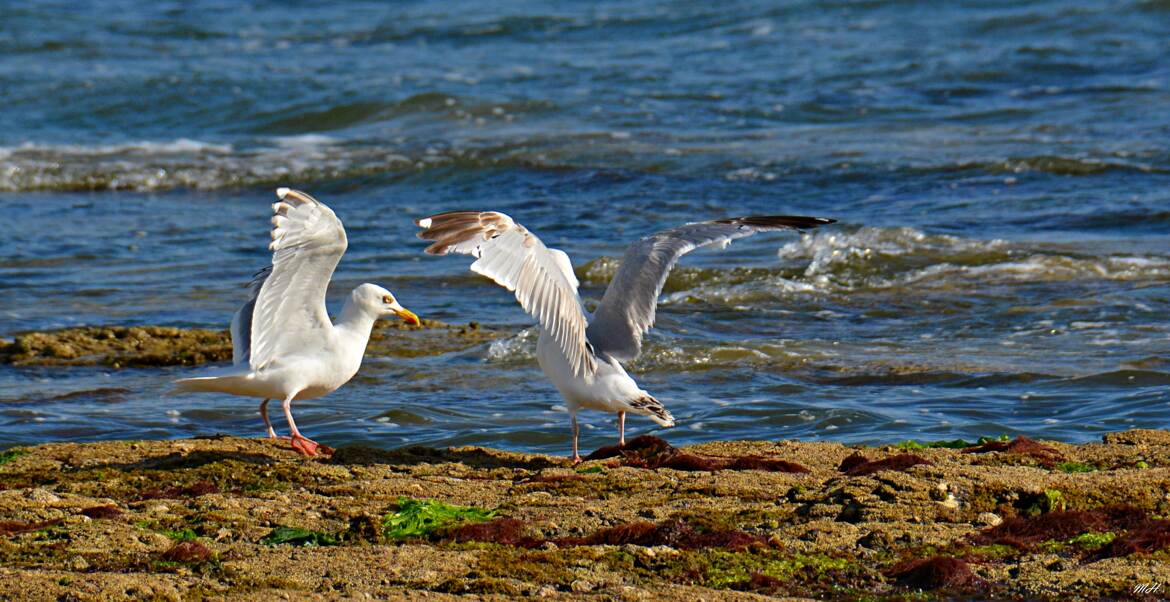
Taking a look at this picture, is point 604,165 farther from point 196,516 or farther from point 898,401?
point 196,516

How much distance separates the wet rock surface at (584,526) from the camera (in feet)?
15.0

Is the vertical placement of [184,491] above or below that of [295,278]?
below

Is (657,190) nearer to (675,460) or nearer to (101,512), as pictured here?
(675,460)

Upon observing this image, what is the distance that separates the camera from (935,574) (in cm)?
465

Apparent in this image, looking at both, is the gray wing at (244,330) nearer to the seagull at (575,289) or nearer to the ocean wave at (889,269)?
the seagull at (575,289)

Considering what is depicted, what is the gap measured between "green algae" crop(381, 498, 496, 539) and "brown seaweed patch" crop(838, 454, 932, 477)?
1574 mm

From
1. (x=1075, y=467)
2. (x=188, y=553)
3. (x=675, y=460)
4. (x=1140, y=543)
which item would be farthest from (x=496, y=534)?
(x=1075, y=467)

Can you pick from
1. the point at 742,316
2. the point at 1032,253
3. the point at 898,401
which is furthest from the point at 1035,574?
the point at 1032,253

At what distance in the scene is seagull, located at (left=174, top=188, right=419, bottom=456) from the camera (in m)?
6.34

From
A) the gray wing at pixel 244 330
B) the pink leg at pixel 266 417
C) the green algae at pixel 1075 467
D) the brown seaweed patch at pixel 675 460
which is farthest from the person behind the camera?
the pink leg at pixel 266 417

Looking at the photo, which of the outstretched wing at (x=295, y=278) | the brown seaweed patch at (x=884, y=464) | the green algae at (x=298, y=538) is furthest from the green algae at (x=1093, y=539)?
the outstretched wing at (x=295, y=278)

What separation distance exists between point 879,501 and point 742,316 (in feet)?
17.9

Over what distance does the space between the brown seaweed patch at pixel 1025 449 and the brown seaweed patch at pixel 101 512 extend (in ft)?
11.8

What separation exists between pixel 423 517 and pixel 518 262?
148 cm
